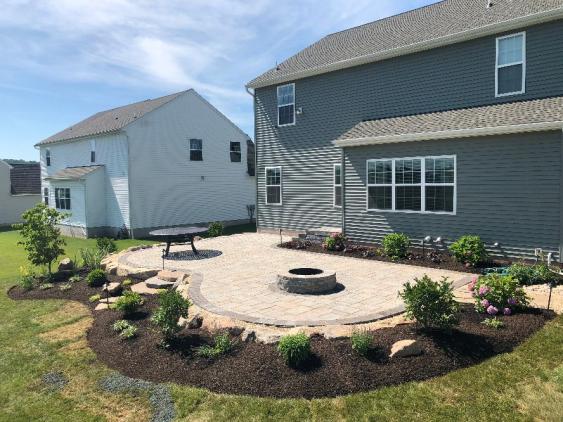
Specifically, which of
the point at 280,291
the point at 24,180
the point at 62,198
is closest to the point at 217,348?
the point at 280,291

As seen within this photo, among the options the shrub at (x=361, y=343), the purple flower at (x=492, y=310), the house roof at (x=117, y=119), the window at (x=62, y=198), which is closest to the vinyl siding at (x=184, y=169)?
the house roof at (x=117, y=119)

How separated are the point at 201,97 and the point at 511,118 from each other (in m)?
19.3

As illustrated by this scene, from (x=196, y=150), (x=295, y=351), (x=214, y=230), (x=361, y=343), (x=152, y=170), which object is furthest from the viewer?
(x=196, y=150)

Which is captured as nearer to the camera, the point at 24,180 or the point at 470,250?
the point at 470,250

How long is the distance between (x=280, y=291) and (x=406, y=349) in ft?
12.6

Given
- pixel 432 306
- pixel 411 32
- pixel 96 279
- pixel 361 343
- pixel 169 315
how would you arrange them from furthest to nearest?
pixel 411 32, pixel 96 279, pixel 169 315, pixel 432 306, pixel 361 343

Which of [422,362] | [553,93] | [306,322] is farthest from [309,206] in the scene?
[422,362]

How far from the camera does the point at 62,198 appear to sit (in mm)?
26203

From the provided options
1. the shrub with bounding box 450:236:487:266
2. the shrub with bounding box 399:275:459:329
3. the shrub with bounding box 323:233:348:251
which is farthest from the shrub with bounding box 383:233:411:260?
the shrub with bounding box 399:275:459:329

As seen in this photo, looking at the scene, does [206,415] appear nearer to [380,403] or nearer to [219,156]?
[380,403]

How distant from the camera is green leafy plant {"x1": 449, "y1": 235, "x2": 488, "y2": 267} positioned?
10852mm

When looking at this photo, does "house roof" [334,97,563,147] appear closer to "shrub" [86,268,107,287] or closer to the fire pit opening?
the fire pit opening

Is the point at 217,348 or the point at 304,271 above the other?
the point at 304,271

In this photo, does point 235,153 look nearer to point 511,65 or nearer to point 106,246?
point 106,246
